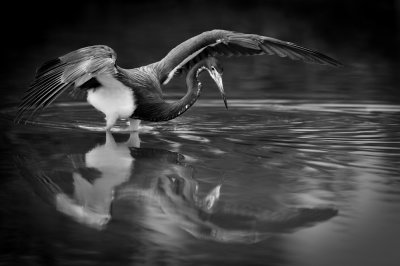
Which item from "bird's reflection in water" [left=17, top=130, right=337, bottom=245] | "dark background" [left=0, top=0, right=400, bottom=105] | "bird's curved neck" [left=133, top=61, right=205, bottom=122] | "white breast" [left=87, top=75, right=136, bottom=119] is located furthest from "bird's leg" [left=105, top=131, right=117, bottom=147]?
"dark background" [left=0, top=0, right=400, bottom=105]

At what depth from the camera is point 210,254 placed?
17.6 feet

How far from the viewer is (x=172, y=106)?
386 inches

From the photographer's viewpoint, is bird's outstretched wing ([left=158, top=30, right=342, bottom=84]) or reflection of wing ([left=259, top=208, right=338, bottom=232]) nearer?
reflection of wing ([left=259, top=208, right=338, bottom=232])

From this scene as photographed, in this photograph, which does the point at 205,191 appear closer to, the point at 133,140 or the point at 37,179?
the point at 37,179

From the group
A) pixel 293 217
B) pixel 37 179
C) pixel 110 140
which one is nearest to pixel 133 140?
pixel 110 140

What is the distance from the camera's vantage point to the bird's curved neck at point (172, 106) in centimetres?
962

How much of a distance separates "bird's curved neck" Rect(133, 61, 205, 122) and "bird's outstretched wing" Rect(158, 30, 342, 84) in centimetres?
22

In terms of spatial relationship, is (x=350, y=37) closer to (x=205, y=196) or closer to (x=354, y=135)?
(x=354, y=135)

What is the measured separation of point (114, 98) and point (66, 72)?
3.20ft

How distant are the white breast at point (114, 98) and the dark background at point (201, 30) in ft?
9.62

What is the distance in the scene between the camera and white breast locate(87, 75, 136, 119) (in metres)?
9.38

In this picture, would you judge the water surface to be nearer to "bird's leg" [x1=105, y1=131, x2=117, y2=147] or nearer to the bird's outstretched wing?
"bird's leg" [x1=105, y1=131, x2=117, y2=147]

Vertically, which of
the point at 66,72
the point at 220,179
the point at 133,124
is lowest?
the point at 220,179

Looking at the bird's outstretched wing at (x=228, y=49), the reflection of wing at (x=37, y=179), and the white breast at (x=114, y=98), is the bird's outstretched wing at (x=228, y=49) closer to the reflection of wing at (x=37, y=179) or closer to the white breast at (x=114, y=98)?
the white breast at (x=114, y=98)
